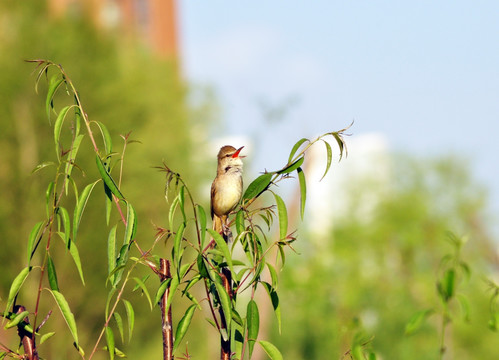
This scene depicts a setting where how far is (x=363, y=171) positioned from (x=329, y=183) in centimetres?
233

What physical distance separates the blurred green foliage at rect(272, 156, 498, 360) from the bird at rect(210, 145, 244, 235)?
1.38 m

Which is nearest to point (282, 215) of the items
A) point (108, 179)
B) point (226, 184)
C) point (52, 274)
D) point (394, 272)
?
point (108, 179)

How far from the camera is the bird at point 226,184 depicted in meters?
5.48

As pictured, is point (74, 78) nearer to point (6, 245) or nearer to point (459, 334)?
point (6, 245)

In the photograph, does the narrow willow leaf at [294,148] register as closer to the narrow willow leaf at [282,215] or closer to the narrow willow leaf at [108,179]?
the narrow willow leaf at [282,215]

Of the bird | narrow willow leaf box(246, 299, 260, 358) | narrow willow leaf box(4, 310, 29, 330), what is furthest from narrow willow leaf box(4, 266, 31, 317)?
the bird

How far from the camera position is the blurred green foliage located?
25.2 meters

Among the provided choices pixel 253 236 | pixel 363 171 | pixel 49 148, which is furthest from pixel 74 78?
pixel 363 171

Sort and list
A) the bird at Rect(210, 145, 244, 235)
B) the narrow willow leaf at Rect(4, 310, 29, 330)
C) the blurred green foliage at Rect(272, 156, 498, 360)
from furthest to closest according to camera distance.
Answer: the blurred green foliage at Rect(272, 156, 498, 360) → the bird at Rect(210, 145, 244, 235) → the narrow willow leaf at Rect(4, 310, 29, 330)

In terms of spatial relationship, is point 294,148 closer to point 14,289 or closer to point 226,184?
point 14,289

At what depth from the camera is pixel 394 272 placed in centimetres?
3981

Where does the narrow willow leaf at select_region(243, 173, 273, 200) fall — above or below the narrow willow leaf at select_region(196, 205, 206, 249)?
above

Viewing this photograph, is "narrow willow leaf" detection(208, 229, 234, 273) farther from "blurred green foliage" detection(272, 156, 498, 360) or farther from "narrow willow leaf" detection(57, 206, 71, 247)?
"blurred green foliage" detection(272, 156, 498, 360)

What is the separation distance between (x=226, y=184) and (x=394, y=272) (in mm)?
35032
